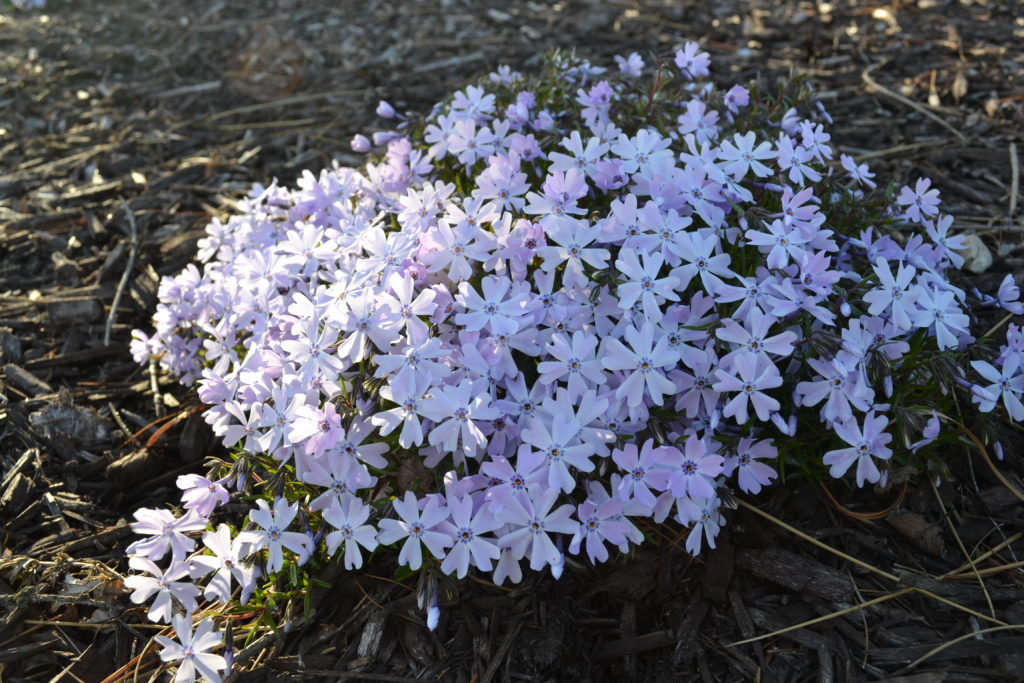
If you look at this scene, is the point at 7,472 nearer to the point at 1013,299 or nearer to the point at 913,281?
the point at 913,281

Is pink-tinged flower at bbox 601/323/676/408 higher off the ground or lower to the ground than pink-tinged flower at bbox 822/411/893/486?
higher

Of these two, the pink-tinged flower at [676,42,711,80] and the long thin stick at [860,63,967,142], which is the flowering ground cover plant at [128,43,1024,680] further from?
the long thin stick at [860,63,967,142]

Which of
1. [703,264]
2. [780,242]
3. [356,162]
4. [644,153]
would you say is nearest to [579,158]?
[644,153]

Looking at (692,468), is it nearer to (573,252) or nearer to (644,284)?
(644,284)

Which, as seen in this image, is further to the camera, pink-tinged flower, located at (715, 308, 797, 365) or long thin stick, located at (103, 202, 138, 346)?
long thin stick, located at (103, 202, 138, 346)

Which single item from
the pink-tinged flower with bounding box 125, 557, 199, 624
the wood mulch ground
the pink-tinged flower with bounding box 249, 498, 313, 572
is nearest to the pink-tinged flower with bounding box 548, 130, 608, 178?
the wood mulch ground

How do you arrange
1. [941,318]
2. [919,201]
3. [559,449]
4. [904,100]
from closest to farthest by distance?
1. [559,449]
2. [941,318]
3. [919,201]
4. [904,100]
